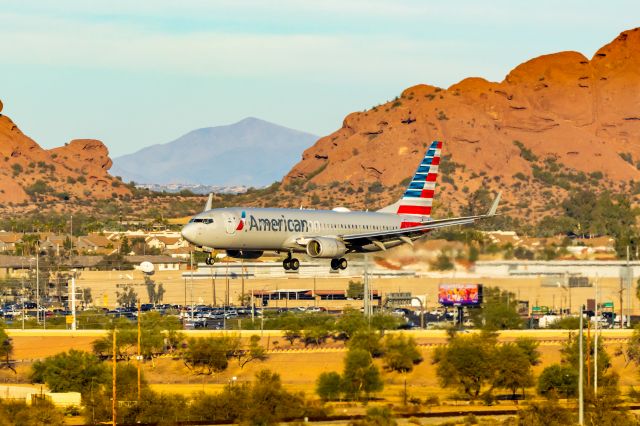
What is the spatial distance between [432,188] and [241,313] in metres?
74.4

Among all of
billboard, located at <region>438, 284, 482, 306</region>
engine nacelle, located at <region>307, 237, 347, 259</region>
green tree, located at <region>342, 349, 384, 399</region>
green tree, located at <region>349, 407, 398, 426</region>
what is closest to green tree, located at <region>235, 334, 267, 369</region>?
green tree, located at <region>342, 349, 384, 399</region>

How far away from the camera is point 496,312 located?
13638 cm

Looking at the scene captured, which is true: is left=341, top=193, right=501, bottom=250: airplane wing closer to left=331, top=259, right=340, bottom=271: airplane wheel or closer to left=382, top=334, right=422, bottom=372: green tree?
left=331, top=259, right=340, bottom=271: airplane wheel

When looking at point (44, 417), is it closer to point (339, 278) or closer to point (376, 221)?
point (376, 221)

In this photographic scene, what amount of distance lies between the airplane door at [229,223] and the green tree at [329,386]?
112 ft

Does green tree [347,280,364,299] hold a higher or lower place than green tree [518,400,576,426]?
higher

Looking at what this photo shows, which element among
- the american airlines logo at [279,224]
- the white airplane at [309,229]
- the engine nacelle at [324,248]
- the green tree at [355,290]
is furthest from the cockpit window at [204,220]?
the green tree at [355,290]

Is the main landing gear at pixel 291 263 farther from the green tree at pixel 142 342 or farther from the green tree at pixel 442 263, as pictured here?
the green tree at pixel 142 342

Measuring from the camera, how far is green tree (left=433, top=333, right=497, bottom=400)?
387 feet

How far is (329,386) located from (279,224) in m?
33.6

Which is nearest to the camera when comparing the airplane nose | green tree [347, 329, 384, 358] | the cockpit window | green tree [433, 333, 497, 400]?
the airplane nose

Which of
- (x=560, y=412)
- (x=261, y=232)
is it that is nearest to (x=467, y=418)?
(x=560, y=412)

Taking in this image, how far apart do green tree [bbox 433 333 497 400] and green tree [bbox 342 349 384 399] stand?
545 centimetres

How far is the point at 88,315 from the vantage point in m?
167
